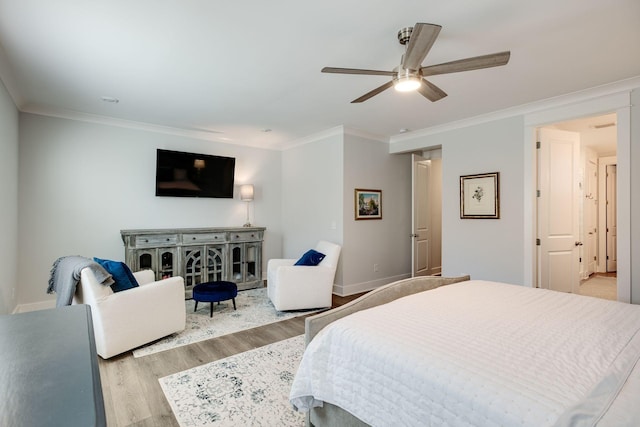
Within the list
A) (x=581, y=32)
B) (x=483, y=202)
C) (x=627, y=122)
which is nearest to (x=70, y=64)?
(x=581, y=32)

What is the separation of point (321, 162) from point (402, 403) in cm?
420

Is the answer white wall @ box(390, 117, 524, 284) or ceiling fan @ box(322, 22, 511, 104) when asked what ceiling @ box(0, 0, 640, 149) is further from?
white wall @ box(390, 117, 524, 284)

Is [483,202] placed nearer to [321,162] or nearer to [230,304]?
[321,162]

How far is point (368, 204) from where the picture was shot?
506 cm

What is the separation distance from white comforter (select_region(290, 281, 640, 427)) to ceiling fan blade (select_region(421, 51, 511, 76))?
1527mm

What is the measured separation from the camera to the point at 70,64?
272 centimetres

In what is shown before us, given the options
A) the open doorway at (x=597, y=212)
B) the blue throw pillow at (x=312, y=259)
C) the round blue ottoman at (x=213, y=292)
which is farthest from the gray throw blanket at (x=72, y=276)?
the open doorway at (x=597, y=212)

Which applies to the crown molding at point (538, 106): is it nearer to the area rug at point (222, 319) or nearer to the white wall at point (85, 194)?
the area rug at point (222, 319)

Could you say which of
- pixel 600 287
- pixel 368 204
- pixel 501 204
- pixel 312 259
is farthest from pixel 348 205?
pixel 600 287

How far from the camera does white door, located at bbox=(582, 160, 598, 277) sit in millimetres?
5895

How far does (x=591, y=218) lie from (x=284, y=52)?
690 centimetres

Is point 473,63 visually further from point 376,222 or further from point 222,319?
point 222,319

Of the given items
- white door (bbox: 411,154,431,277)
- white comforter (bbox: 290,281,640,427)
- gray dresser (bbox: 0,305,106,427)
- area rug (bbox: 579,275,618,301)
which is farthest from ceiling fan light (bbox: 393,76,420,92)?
area rug (bbox: 579,275,618,301)

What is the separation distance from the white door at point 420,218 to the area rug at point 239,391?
3.17 metres
